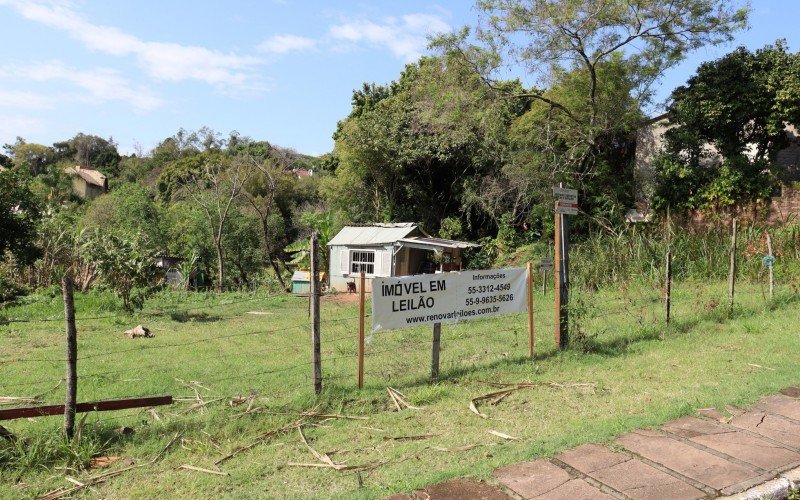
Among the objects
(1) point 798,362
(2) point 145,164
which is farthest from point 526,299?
(2) point 145,164

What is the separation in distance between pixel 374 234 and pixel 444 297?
→ 648 inches

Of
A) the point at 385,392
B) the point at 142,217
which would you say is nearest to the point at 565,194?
the point at 385,392

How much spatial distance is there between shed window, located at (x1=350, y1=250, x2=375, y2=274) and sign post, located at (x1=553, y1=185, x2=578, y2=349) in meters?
15.0

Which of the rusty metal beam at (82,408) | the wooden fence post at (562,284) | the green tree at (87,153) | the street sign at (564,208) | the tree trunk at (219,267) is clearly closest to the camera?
→ the rusty metal beam at (82,408)

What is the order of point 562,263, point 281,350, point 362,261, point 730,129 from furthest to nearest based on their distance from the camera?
point 362,261, point 730,129, point 281,350, point 562,263

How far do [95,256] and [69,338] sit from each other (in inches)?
475

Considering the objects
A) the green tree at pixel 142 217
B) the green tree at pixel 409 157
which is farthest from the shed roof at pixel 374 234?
the green tree at pixel 142 217

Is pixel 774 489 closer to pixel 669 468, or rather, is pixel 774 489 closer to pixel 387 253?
pixel 669 468

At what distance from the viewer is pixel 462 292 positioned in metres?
7.43

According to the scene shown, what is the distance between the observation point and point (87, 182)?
58.2 metres

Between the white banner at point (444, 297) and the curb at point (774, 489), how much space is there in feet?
12.5

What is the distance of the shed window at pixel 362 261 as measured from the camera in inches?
914

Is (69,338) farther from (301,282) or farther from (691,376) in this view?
(301,282)

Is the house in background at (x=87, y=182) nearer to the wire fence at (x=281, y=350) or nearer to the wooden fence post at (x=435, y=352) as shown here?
the wire fence at (x=281, y=350)
